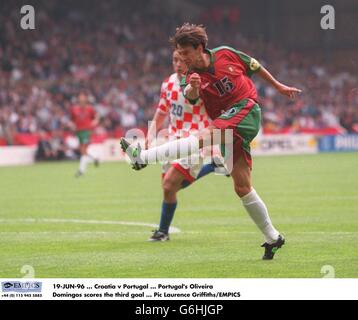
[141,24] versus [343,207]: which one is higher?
[141,24]

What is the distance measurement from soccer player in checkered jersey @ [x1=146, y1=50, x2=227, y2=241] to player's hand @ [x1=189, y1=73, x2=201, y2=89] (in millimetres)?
1985

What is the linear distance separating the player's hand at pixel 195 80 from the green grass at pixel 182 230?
1550mm

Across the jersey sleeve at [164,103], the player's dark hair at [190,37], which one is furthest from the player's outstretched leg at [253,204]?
the jersey sleeve at [164,103]

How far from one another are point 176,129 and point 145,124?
2323cm

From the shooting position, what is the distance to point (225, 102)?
27.7ft

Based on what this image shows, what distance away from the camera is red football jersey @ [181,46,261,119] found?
27.4ft

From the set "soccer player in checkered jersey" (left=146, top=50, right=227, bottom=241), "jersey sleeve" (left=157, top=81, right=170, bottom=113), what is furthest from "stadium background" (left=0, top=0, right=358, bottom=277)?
"jersey sleeve" (left=157, top=81, right=170, bottom=113)

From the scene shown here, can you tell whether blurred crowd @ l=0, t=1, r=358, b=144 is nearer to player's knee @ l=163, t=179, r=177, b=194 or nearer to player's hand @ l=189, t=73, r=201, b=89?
player's knee @ l=163, t=179, r=177, b=194

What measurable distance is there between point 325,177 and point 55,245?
11.1 m

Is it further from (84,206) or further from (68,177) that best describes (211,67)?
(68,177)

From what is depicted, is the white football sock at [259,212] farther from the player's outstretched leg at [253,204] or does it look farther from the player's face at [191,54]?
the player's face at [191,54]

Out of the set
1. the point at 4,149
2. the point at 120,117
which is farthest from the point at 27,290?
the point at 120,117

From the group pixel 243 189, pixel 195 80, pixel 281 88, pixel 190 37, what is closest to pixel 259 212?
pixel 243 189
